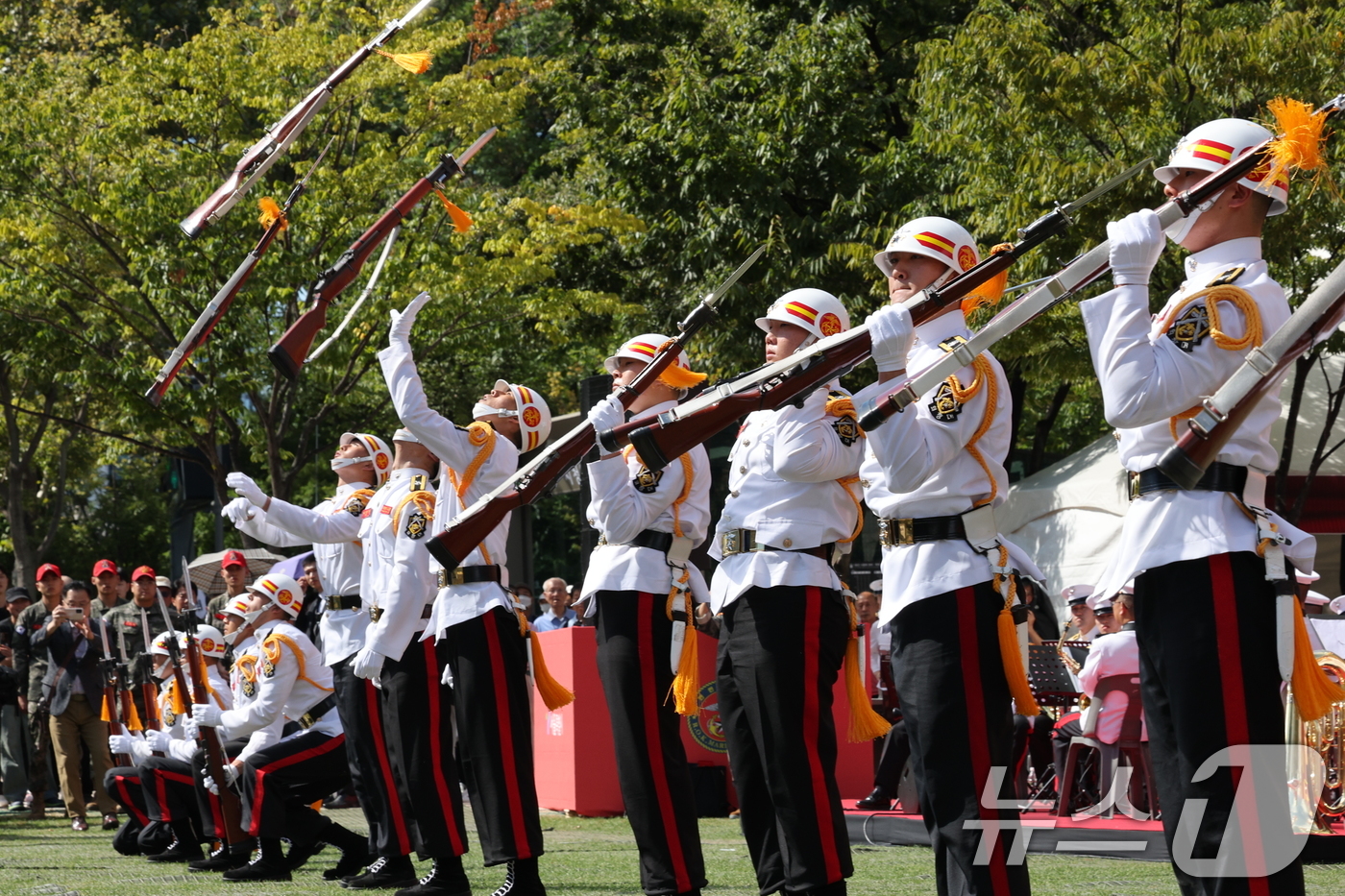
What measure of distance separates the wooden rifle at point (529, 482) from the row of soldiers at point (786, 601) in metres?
0.14

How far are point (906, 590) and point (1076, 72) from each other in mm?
9381

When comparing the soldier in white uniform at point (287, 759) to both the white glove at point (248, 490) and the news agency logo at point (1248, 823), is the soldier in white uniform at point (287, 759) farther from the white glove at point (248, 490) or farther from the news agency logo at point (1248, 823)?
the news agency logo at point (1248, 823)

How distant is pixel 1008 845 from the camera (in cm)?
456

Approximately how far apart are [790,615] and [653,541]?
989mm

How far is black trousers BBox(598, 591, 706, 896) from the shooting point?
5996 mm

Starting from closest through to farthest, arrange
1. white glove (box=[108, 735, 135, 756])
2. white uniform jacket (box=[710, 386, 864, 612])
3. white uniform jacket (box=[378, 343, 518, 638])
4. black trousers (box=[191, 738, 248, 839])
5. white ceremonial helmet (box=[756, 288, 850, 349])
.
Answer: white uniform jacket (box=[710, 386, 864, 612]), white ceremonial helmet (box=[756, 288, 850, 349]), white uniform jacket (box=[378, 343, 518, 638]), black trousers (box=[191, 738, 248, 839]), white glove (box=[108, 735, 135, 756])

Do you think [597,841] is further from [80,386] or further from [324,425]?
[324,425]

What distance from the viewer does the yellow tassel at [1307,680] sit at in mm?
3875

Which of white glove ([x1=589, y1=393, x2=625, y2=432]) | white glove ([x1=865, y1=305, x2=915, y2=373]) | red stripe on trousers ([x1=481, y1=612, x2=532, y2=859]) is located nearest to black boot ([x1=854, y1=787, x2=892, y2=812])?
red stripe on trousers ([x1=481, y1=612, x2=532, y2=859])

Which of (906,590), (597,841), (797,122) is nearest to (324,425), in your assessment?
(797,122)

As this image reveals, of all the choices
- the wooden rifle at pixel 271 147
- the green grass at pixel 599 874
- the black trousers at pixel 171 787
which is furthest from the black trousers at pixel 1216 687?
the black trousers at pixel 171 787

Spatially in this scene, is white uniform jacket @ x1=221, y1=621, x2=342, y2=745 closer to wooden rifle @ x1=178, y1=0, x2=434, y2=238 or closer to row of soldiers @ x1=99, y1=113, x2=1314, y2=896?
row of soldiers @ x1=99, y1=113, x2=1314, y2=896

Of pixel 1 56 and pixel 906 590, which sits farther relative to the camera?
pixel 1 56

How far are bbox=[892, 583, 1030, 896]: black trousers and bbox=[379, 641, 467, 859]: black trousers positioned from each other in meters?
2.97
